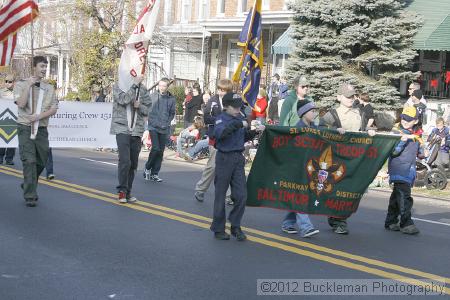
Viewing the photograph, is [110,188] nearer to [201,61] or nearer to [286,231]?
[286,231]

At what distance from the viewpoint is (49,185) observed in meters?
12.5

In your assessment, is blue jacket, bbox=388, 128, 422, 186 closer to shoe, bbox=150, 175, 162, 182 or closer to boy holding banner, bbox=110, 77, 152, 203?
boy holding banner, bbox=110, 77, 152, 203

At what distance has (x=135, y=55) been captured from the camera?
10.8 metres

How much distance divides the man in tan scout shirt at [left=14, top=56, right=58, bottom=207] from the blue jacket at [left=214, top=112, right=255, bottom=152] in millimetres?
3003

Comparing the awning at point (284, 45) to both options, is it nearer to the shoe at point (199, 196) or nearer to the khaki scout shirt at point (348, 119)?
the shoe at point (199, 196)

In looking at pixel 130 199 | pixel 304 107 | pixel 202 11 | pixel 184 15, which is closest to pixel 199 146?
pixel 130 199

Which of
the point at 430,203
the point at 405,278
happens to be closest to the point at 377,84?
the point at 430,203

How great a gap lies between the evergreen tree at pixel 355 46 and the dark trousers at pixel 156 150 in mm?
9101

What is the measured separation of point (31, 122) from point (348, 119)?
4271 mm

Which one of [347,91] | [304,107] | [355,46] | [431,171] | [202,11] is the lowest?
[431,171]

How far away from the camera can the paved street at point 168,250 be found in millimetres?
6594

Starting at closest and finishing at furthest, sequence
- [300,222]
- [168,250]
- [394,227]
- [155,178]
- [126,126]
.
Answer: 1. [168,250]
2. [300,222]
3. [394,227]
4. [126,126]
5. [155,178]

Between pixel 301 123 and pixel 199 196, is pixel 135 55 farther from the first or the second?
pixel 301 123

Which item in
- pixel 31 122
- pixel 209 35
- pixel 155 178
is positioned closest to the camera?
pixel 31 122
